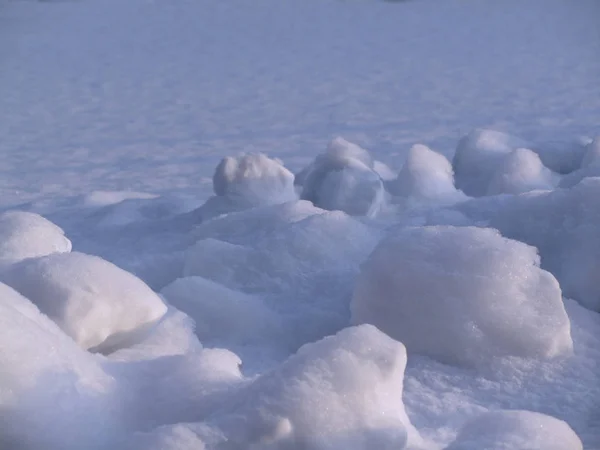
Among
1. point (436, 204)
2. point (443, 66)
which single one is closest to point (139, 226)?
point (436, 204)

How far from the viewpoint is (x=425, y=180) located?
2.94m

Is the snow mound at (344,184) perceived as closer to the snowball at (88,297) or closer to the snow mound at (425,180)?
the snow mound at (425,180)

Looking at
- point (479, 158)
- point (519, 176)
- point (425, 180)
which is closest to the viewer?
point (519, 176)

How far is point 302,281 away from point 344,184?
946 mm

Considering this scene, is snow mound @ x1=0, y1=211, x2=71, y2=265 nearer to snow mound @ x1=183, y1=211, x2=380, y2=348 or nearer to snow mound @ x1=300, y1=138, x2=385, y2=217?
snow mound @ x1=183, y1=211, x2=380, y2=348

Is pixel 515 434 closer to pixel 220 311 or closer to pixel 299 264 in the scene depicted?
pixel 220 311

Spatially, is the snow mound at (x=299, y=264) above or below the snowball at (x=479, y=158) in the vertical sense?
above

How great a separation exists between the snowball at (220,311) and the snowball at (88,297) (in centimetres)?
19

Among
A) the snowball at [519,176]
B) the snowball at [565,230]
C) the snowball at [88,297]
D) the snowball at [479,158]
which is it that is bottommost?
the snowball at [479,158]

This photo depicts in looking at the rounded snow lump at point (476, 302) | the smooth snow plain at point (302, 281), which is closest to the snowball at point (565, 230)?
the smooth snow plain at point (302, 281)

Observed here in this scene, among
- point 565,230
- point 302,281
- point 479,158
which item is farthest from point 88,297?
point 479,158

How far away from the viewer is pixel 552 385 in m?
1.37

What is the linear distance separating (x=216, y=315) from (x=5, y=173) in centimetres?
284

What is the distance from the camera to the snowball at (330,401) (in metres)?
0.98
